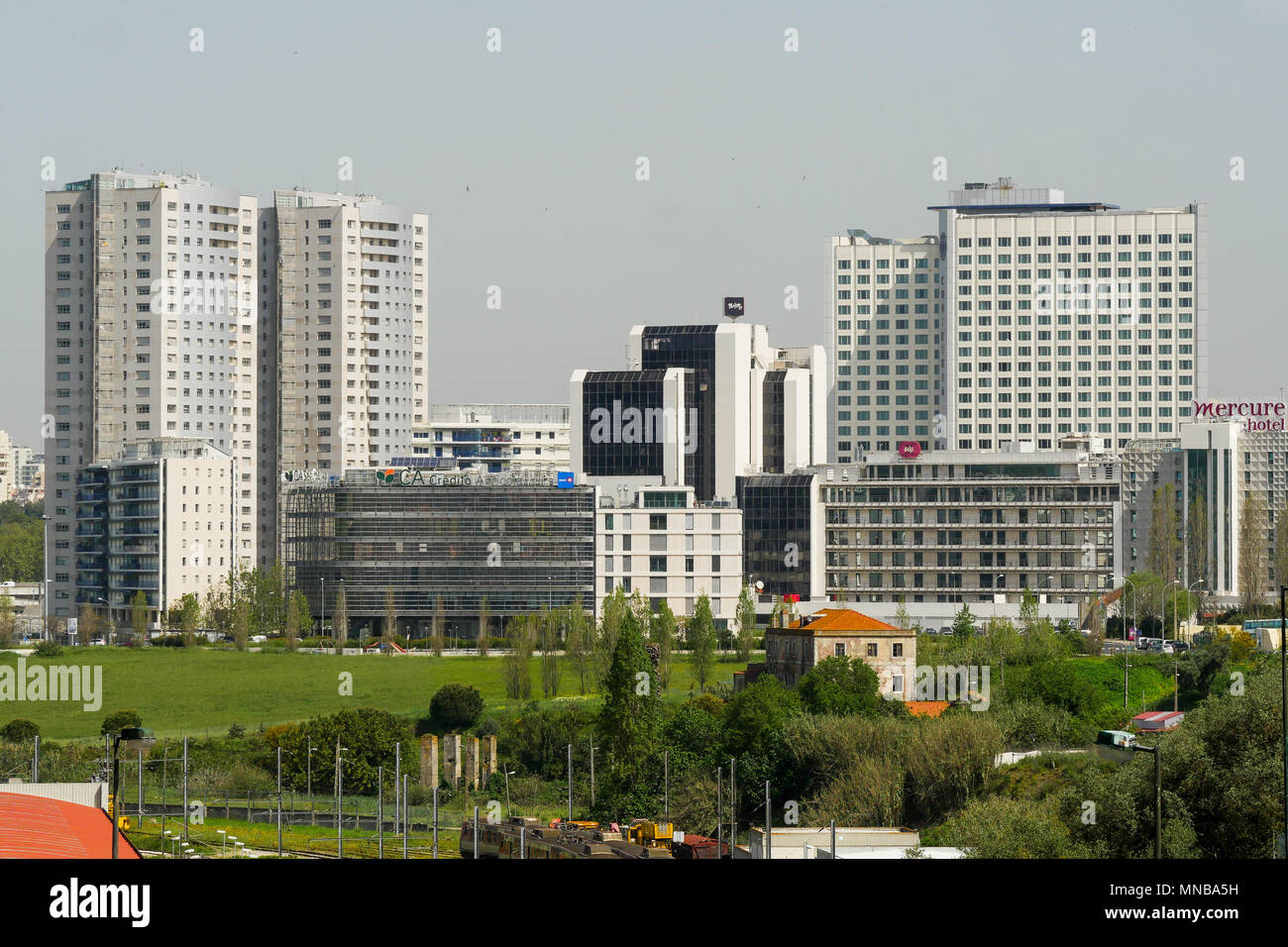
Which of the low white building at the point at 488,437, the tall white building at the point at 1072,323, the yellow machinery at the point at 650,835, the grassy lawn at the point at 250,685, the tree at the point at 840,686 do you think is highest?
the tall white building at the point at 1072,323

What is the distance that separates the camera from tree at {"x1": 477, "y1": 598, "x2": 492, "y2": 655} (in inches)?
4877

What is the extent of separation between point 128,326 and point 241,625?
50905 millimetres

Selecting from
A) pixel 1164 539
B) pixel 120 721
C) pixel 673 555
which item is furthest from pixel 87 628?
pixel 1164 539

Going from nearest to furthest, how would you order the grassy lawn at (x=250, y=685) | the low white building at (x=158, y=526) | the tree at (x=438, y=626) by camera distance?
the grassy lawn at (x=250, y=685) < the tree at (x=438, y=626) < the low white building at (x=158, y=526)

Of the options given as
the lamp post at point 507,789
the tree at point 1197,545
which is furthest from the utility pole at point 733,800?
the tree at point 1197,545

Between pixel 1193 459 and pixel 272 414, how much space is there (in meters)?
89.2

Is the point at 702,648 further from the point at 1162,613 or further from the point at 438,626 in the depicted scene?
the point at 438,626

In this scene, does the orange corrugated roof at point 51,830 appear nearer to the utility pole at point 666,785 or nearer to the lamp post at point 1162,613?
the utility pole at point 666,785

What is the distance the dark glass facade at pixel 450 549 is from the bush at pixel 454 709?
45.1 m

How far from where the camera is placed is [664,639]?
10512cm

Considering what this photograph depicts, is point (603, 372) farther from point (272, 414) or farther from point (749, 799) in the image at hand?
point (749, 799)

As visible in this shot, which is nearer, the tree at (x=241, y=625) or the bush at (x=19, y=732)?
the bush at (x=19, y=732)

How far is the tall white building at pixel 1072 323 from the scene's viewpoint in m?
181

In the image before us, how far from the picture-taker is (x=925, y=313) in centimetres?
19138
